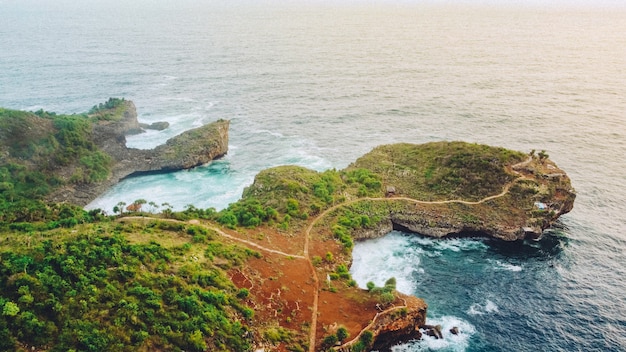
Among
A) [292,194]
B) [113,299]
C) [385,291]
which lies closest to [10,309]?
[113,299]

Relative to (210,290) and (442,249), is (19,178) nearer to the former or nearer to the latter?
(210,290)

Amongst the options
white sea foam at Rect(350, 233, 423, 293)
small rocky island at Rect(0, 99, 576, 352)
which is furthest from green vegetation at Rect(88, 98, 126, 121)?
white sea foam at Rect(350, 233, 423, 293)

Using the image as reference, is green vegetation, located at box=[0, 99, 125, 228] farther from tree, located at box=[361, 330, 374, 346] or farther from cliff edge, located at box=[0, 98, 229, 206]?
tree, located at box=[361, 330, 374, 346]

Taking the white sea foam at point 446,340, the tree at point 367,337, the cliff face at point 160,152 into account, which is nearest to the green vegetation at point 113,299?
the tree at point 367,337

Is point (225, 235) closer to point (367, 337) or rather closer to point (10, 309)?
point (367, 337)

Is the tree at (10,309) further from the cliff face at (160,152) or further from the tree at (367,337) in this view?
the cliff face at (160,152)
